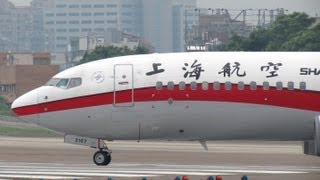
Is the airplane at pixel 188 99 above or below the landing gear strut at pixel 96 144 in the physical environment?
above

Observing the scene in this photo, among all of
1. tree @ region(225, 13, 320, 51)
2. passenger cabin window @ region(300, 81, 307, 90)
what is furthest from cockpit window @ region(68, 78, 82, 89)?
tree @ region(225, 13, 320, 51)

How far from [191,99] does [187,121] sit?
2.64 feet

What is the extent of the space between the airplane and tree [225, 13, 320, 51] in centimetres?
5952

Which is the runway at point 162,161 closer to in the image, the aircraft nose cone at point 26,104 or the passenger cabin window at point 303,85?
the aircraft nose cone at point 26,104

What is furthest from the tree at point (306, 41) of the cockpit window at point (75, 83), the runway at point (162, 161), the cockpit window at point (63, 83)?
the cockpit window at point (75, 83)

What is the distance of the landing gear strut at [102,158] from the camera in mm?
40375

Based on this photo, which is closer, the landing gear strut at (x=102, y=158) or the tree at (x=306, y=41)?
the landing gear strut at (x=102, y=158)

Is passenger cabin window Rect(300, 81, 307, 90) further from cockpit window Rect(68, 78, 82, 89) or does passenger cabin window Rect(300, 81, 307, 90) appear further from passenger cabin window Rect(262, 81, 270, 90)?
cockpit window Rect(68, 78, 82, 89)

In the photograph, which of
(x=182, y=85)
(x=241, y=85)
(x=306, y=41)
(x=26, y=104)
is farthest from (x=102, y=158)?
(x=306, y=41)

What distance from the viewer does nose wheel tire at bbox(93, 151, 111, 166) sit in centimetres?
4038

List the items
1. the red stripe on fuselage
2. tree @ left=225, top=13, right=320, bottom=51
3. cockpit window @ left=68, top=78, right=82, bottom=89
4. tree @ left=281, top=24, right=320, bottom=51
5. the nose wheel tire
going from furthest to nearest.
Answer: tree @ left=225, top=13, right=320, bottom=51
tree @ left=281, top=24, right=320, bottom=51
the nose wheel tire
cockpit window @ left=68, top=78, right=82, bottom=89
the red stripe on fuselage

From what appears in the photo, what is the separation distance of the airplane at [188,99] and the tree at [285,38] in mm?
59520

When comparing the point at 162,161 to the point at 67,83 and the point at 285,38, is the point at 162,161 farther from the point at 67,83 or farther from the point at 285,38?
the point at 285,38

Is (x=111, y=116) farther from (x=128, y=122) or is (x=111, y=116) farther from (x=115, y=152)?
(x=115, y=152)
